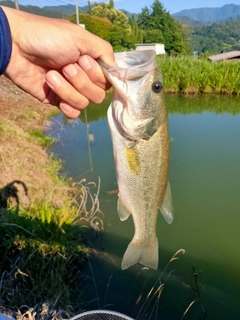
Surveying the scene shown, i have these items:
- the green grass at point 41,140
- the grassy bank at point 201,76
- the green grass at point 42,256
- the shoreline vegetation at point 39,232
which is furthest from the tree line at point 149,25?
the green grass at point 42,256

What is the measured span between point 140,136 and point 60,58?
477mm

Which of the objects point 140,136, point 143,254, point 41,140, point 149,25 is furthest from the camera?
point 149,25

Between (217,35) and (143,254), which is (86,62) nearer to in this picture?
(143,254)

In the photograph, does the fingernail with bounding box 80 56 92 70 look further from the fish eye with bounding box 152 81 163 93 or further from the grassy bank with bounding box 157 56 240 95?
the grassy bank with bounding box 157 56 240 95

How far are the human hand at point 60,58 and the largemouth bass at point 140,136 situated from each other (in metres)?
0.10

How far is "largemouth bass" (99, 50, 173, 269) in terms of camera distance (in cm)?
143

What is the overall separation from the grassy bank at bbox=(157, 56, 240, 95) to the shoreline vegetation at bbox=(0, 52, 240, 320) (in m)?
7.97

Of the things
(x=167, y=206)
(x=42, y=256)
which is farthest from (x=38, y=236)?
(x=167, y=206)

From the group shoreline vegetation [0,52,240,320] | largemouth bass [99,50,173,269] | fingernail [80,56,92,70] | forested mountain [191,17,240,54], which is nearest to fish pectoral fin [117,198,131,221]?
largemouth bass [99,50,173,269]

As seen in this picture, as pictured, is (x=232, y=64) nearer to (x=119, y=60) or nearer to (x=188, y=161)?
(x=188, y=161)

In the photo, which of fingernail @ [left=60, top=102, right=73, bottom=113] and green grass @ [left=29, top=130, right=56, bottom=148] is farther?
green grass @ [left=29, top=130, right=56, bottom=148]

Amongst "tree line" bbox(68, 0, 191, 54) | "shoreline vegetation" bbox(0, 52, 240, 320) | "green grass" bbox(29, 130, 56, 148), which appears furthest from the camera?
"tree line" bbox(68, 0, 191, 54)

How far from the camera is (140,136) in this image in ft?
4.96

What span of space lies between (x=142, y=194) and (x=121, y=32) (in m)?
29.0
